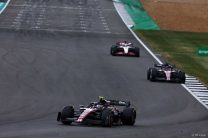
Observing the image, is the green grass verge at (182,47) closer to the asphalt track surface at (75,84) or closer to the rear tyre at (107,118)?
the asphalt track surface at (75,84)

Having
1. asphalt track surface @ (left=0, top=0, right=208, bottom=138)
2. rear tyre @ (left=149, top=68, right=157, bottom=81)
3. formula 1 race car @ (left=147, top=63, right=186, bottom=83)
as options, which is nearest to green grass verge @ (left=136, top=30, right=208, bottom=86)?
asphalt track surface @ (left=0, top=0, right=208, bottom=138)

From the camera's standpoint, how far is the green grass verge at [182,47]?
143 ft

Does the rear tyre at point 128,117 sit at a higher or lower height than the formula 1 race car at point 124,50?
lower

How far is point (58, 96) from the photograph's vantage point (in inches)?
1169

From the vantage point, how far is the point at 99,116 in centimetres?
2205

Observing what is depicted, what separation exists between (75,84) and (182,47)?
77.2ft

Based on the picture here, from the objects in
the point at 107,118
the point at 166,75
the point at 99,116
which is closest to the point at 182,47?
the point at 166,75

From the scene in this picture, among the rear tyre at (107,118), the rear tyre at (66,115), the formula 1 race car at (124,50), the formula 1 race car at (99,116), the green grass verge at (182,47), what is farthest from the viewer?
the formula 1 race car at (124,50)

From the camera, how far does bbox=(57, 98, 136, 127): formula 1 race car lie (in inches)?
858

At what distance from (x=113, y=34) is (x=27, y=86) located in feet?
99.7

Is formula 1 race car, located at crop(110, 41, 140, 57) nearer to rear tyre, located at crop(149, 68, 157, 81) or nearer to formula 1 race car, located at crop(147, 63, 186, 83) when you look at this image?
formula 1 race car, located at crop(147, 63, 186, 83)

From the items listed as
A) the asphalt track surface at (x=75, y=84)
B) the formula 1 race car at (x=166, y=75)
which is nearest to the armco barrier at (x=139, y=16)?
the asphalt track surface at (x=75, y=84)

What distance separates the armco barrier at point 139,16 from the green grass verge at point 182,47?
111 inches

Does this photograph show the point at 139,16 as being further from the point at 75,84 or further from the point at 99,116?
the point at 99,116
